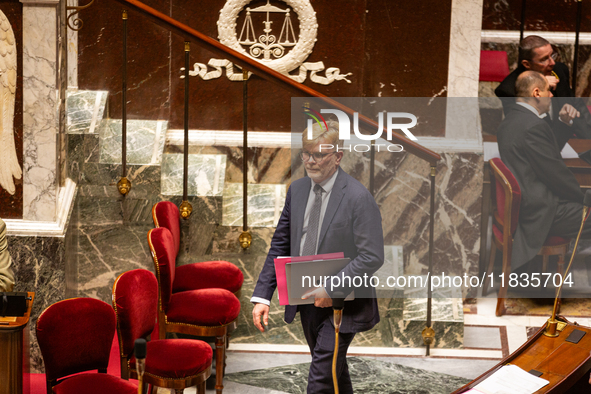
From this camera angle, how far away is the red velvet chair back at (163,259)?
3329 mm

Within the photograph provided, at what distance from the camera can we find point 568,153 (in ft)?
15.1

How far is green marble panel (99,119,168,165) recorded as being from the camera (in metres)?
4.14

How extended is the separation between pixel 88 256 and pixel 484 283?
2.51 meters

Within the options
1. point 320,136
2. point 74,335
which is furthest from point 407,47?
point 74,335

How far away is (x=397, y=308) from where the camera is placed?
13.4 feet

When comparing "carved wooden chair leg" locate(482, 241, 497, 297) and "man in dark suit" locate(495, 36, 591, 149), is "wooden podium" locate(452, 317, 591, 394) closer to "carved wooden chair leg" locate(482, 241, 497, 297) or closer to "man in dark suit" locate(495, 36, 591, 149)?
"carved wooden chair leg" locate(482, 241, 497, 297)

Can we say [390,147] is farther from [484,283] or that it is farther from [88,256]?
[88,256]

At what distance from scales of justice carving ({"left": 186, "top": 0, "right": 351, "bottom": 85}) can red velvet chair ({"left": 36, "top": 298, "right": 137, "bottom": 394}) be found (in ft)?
7.71

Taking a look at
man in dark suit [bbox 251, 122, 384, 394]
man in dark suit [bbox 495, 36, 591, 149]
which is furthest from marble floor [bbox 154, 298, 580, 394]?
man in dark suit [bbox 495, 36, 591, 149]

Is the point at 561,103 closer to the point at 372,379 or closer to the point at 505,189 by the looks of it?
the point at 505,189


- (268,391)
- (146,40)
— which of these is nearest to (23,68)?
(146,40)

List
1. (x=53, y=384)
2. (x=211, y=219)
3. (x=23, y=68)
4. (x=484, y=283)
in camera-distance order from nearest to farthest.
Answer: (x=53, y=384) → (x=23, y=68) → (x=211, y=219) → (x=484, y=283)

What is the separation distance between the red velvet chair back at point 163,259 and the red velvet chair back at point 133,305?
0.84 ft

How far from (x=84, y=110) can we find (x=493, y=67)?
3.19 m
